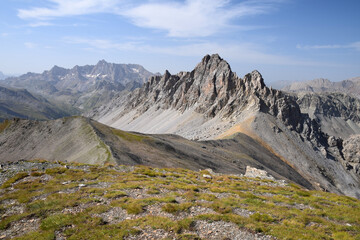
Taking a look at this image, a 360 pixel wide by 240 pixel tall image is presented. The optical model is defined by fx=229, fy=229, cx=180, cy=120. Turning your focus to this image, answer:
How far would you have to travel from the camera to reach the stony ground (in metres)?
15.3

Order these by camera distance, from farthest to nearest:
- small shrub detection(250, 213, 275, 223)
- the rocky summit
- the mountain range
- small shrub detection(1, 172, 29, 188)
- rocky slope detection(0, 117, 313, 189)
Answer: the mountain range, rocky slope detection(0, 117, 313, 189), small shrub detection(1, 172, 29, 188), small shrub detection(250, 213, 275, 223), the rocky summit

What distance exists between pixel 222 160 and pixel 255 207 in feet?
162

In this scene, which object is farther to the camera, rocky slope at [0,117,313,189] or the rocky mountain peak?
the rocky mountain peak

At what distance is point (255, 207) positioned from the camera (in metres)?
19.5

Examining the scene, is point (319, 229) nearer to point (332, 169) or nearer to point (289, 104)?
point (332, 169)

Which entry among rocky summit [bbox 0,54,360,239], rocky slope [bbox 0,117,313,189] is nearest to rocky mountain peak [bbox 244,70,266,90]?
rocky slope [bbox 0,117,313,189]

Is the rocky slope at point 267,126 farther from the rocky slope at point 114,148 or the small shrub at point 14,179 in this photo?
the small shrub at point 14,179

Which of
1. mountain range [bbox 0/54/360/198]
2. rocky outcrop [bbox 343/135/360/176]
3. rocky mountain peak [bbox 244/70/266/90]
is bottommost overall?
rocky outcrop [bbox 343/135/360/176]

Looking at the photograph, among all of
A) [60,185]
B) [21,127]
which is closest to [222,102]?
[21,127]

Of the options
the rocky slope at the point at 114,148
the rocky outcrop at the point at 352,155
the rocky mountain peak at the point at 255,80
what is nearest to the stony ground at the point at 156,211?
the rocky slope at the point at 114,148

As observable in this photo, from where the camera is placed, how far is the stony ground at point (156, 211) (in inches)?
603

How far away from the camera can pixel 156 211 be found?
1845cm

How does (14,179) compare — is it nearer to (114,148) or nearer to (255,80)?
(114,148)

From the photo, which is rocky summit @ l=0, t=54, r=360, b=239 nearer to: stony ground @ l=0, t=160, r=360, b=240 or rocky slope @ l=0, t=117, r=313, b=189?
stony ground @ l=0, t=160, r=360, b=240
